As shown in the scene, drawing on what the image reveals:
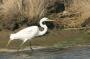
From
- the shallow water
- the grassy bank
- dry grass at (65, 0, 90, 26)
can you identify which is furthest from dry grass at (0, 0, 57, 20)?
the shallow water

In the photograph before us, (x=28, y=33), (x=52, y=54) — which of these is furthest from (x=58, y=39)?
(x=52, y=54)

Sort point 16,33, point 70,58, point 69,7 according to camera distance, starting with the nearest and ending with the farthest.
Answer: point 70,58, point 16,33, point 69,7

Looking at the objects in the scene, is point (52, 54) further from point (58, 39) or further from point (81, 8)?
point (81, 8)

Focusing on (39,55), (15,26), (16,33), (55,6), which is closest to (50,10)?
(55,6)

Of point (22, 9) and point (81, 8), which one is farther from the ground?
point (22, 9)

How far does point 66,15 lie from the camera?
16.4m

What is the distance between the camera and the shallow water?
41.2 feet

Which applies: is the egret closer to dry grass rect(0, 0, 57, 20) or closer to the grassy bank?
the grassy bank

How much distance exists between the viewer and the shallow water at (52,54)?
1255 centimetres

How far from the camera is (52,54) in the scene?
12906 mm

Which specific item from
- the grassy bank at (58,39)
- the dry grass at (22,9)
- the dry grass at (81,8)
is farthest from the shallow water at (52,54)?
the dry grass at (81,8)

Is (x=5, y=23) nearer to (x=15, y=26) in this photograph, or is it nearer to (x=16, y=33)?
(x=15, y=26)

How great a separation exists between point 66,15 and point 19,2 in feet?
6.49

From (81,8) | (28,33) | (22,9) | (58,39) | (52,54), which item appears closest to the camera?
(52,54)
